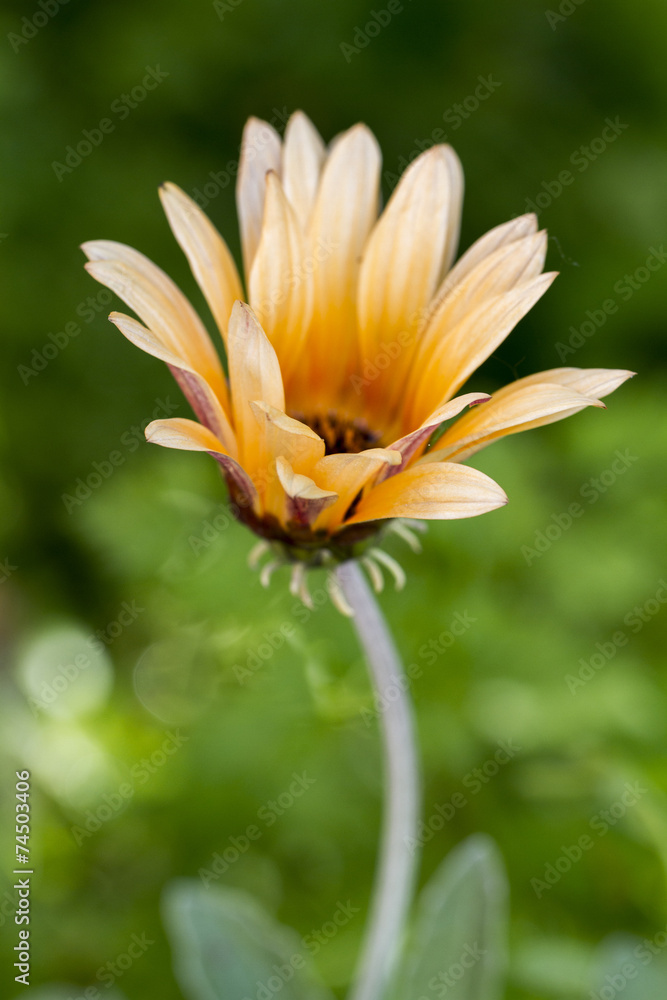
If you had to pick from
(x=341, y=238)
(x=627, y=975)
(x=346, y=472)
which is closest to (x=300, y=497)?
(x=346, y=472)

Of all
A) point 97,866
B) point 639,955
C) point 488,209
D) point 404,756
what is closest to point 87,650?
point 97,866

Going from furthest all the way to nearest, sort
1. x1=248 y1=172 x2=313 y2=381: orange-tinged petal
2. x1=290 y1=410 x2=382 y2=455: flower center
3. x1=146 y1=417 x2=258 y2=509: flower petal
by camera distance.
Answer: x1=290 y1=410 x2=382 y2=455: flower center, x1=248 y1=172 x2=313 y2=381: orange-tinged petal, x1=146 y1=417 x2=258 y2=509: flower petal

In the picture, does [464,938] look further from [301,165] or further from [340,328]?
[301,165]

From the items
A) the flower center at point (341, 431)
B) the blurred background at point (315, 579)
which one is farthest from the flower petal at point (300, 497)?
the blurred background at point (315, 579)

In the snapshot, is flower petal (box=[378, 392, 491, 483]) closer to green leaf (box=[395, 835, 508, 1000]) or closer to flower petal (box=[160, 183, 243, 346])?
flower petal (box=[160, 183, 243, 346])

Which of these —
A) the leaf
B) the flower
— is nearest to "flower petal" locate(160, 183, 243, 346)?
the flower

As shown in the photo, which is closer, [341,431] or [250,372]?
[250,372]
